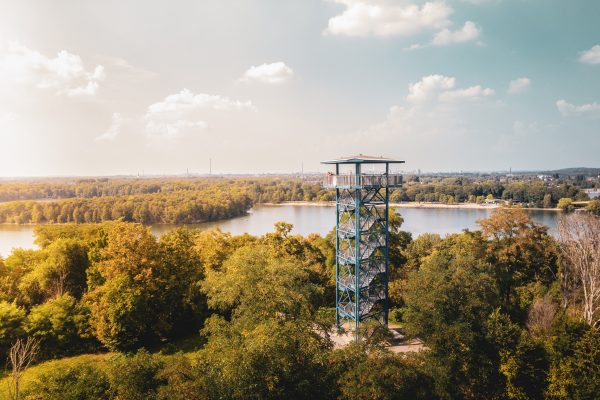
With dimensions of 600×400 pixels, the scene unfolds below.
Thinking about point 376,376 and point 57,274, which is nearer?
point 376,376

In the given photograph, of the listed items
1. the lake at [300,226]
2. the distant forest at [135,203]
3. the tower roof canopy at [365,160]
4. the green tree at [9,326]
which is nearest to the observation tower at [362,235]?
the tower roof canopy at [365,160]

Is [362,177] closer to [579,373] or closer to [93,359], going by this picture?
[579,373]

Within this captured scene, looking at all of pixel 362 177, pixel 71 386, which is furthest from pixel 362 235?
pixel 71 386

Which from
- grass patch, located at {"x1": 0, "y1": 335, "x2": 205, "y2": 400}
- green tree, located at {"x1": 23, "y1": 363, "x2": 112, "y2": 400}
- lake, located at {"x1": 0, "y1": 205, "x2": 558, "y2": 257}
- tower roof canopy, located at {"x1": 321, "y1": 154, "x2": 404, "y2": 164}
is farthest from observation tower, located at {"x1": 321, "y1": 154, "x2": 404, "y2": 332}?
lake, located at {"x1": 0, "y1": 205, "x2": 558, "y2": 257}

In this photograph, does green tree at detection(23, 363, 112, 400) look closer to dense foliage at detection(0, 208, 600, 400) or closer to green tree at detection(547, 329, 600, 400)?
dense foliage at detection(0, 208, 600, 400)

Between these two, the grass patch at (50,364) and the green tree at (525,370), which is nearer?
the green tree at (525,370)

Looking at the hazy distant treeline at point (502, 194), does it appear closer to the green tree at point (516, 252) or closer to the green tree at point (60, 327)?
the green tree at point (516, 252)

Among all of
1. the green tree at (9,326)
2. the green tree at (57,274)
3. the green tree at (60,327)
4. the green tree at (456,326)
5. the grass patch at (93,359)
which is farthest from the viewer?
the green tree at (57,274)
